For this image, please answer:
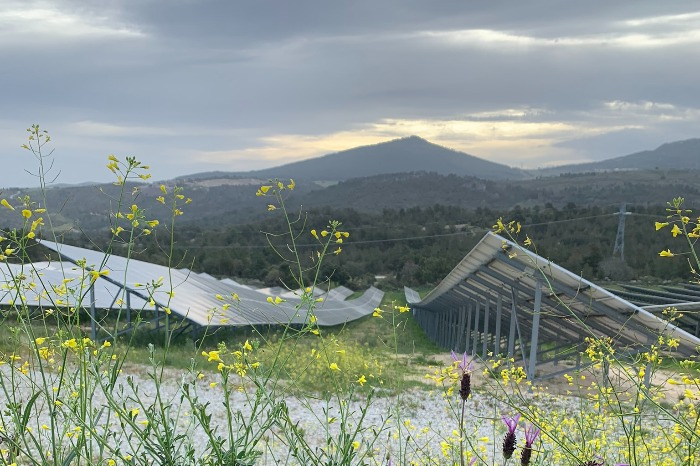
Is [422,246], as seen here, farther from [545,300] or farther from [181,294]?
[545,300]

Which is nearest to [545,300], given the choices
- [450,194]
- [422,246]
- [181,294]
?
[181,294]

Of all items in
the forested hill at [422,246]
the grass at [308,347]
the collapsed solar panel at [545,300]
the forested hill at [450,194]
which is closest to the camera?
the grass at [308,347]

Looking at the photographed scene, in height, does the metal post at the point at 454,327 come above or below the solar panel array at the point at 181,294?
below

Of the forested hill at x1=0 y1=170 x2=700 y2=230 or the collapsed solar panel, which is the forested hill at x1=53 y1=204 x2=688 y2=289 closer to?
the collapsed solar panel

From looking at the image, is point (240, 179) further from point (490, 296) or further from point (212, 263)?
point (490, 296)

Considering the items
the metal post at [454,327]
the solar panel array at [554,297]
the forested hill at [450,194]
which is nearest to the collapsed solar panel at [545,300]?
the solar panel array at [554,297]

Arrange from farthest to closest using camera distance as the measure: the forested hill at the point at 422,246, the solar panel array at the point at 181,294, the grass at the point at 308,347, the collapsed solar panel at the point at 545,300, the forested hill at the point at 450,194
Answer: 1. the forested hill at the point at 450,194
2. the forested hill at the point at 422,246
3. the solar panel array at the point at 181,294
4. the collapsed solar panel at the point at 545,300
5. the grass at the point at 308,347

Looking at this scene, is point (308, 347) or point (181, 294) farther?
point (181, 294)

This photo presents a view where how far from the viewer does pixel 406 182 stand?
82000mm

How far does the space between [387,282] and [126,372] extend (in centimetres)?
2823

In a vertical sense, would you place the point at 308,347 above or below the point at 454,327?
above

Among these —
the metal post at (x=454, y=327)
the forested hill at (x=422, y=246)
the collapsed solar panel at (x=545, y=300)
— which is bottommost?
the metal post at (x=454, y=327)

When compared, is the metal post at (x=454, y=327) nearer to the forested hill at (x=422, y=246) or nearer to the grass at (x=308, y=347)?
the grass at (x=308, y=347)

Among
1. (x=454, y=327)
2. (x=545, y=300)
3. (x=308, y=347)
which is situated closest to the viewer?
(x=545, y=300)
